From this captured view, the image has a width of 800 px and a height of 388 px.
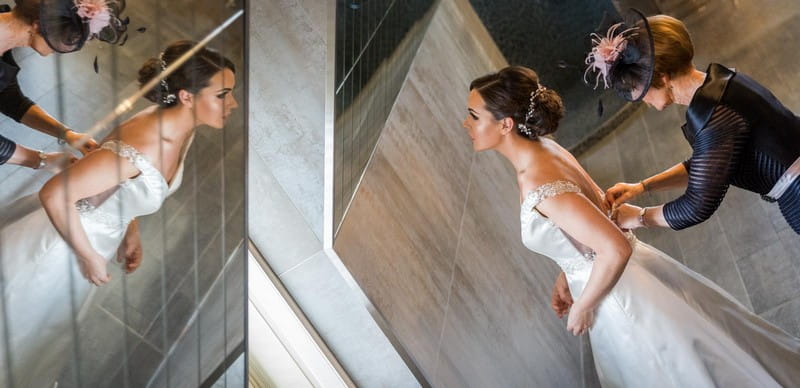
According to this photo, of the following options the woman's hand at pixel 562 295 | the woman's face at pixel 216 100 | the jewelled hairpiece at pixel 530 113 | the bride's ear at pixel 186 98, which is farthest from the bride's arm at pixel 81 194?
the woman's hand at pixel 562 295

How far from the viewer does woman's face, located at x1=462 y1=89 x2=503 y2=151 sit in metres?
3.18

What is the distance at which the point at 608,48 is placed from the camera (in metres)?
2.92

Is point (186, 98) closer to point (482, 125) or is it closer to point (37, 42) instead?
point (37, 42)

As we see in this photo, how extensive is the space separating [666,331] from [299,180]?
1615 millimetres

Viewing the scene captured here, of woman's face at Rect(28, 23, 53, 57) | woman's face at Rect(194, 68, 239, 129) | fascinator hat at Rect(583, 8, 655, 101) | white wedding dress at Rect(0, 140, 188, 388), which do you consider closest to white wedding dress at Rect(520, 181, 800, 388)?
fascinator hat at Rect(583, 8, 655, 101)

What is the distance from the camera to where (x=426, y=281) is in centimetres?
420

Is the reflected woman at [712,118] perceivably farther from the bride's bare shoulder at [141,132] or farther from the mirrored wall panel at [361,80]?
the bride's bare shoulder at [141,132]

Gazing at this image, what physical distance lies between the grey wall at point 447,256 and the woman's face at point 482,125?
2.63 ft

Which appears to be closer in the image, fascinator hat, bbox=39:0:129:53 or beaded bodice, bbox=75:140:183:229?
fascinator hat, bbox=39:0:129:53

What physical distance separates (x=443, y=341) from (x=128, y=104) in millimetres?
2846

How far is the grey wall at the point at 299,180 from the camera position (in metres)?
3.54

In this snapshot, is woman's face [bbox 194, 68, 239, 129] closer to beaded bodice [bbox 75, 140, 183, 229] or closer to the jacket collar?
beaded bodice [bbox 75, 140, 183, 229]

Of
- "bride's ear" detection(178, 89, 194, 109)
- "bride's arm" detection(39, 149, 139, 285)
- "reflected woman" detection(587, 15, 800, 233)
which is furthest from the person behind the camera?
"reflected woman" detection(587, 15, 800, 233)

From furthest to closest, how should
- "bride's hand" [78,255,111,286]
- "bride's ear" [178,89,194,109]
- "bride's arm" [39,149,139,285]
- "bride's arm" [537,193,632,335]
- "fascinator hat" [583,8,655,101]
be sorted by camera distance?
"bride's arm" [537,193,632,335]
"fascinator hat" [583,8,655,101]
"bride's ear" [178,89,194,109]
"bride's hand" [78,255,111,286]
"bride's arm" [39,149,139,285]
